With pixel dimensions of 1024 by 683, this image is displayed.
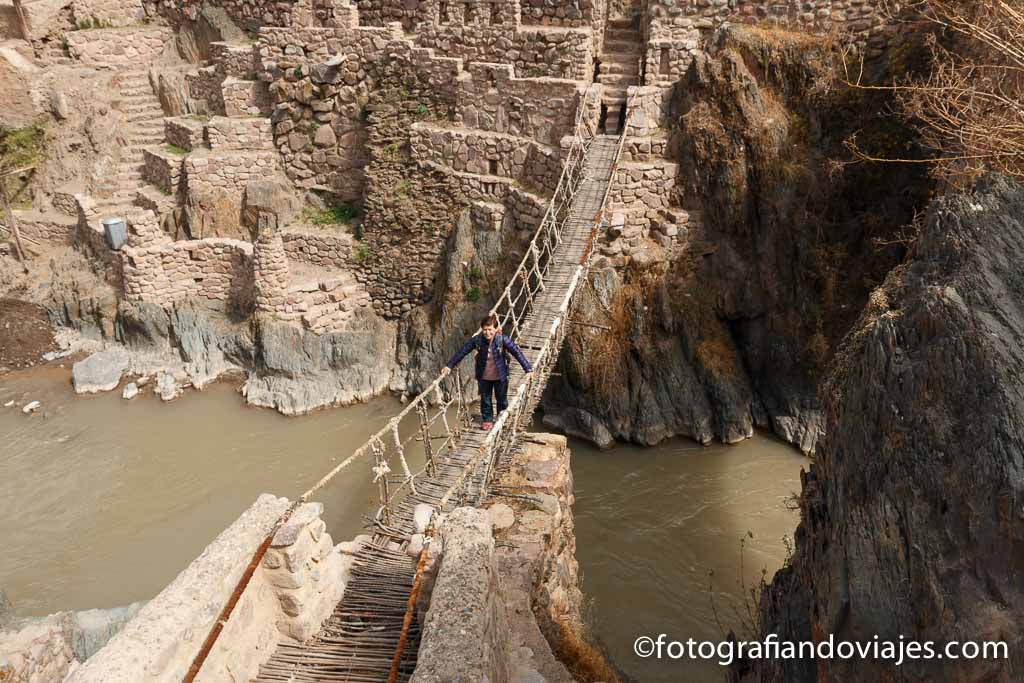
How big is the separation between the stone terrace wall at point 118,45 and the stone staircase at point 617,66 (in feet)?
28.8

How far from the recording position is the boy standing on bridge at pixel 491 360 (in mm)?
6723

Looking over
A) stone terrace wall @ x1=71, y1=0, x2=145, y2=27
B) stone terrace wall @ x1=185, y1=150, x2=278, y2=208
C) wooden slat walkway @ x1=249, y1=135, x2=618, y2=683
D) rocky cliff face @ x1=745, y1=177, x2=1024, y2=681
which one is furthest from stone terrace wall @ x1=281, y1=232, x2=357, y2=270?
rocky cliff face @ x1=745, y1=177, x2=1024, y2=681

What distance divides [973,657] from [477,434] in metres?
4.27

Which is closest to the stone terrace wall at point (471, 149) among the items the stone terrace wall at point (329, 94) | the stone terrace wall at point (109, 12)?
the stone terrace wall at point (329, 94)

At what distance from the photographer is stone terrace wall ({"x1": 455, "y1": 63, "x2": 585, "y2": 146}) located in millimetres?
10742

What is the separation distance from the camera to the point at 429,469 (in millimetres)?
6168

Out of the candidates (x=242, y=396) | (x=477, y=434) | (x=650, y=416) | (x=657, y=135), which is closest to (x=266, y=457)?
(x=242, y=396)

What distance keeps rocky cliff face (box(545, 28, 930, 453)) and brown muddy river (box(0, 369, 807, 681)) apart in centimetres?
59

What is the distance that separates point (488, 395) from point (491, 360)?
0.41 m

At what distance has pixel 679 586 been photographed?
27.1 ft

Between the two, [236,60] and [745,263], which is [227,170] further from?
[745,263]

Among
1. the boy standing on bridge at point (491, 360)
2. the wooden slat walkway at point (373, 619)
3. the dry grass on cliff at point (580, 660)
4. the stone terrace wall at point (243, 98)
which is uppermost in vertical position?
the stone terrace wall at point (243, 98)

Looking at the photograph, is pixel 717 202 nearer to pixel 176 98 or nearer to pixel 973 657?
pixel 973 657

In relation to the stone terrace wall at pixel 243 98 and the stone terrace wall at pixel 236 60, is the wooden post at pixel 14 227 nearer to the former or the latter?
the stone terrace wall at pixel 243 98
